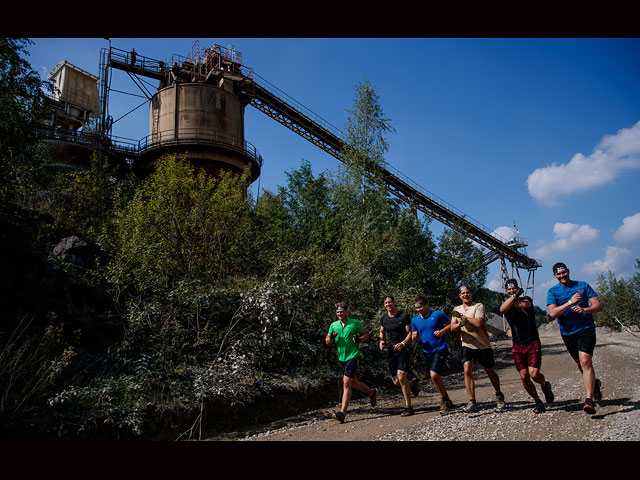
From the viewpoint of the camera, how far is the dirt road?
4.79 meters

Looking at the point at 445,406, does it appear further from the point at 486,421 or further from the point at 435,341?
the point at 435,341

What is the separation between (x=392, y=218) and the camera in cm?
1681

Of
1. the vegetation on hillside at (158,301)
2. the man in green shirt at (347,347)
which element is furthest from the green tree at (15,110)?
the man in green shirt at (347,347)

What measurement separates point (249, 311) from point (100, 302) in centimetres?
332

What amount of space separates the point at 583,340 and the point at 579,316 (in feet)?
1.02

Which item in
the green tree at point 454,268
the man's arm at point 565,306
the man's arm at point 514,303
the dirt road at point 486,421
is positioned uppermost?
the green tree at point 454,268

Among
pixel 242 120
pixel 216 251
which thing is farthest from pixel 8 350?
pixel 242 120

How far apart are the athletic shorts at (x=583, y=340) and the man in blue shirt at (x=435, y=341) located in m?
1.62

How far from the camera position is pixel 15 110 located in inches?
412

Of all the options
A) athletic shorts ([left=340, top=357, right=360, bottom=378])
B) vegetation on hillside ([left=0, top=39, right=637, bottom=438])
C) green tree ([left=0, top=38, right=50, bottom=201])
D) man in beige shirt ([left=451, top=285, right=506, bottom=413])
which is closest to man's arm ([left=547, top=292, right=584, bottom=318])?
man in beige shirt ([left=451, top=285, right=506, bottom=413])

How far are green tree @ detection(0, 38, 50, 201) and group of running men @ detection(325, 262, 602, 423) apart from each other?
9.42 m

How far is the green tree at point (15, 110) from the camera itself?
10.3m

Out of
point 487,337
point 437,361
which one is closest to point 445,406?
point 437,361

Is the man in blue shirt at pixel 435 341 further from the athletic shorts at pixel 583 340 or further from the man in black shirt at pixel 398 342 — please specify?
the athletic shorts at pixel 583 340
